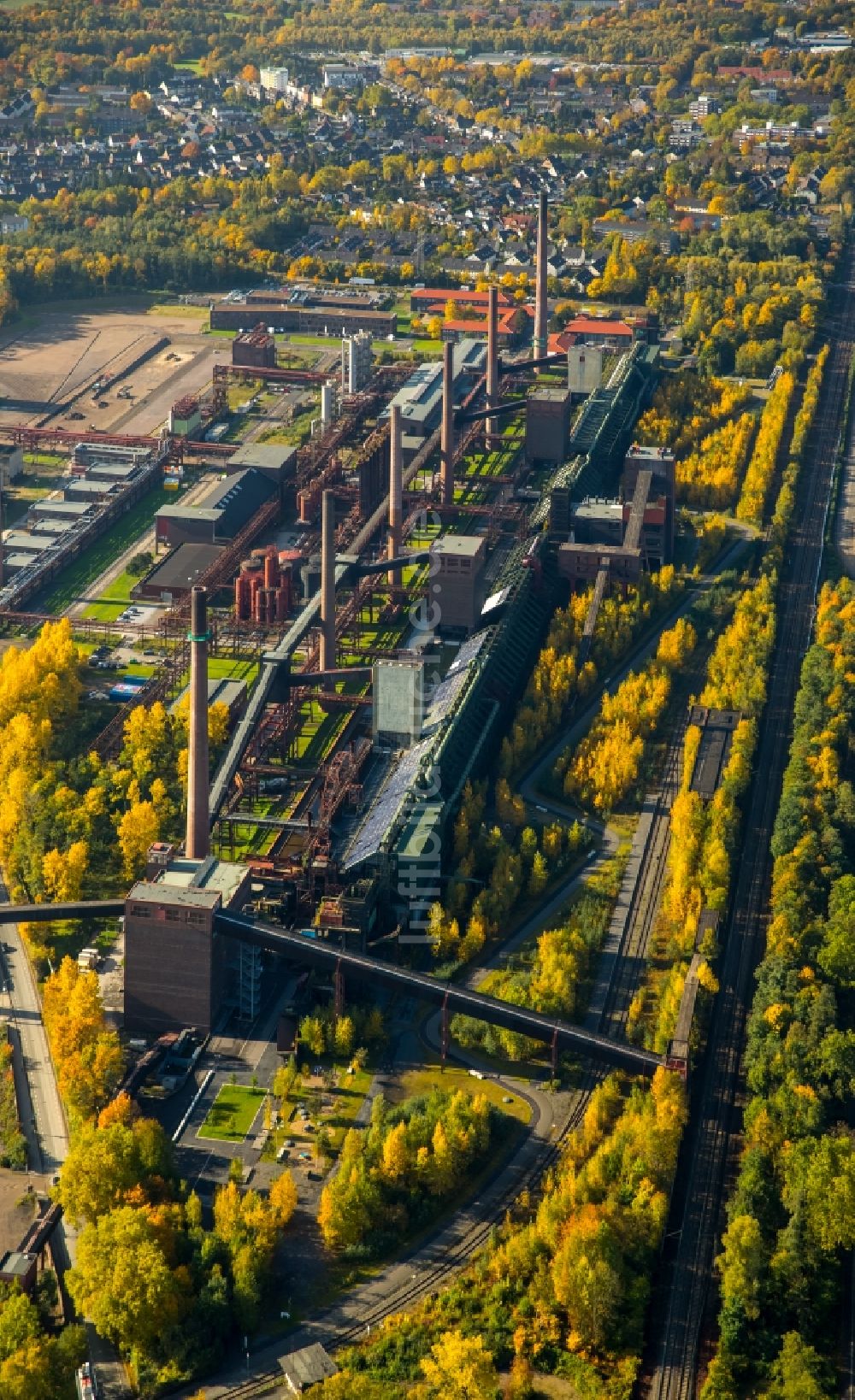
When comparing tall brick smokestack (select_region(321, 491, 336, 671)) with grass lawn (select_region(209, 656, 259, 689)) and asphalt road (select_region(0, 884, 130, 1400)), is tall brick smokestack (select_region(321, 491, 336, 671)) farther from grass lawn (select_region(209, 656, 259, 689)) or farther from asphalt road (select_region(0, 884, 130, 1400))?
asphalt road (select_region(0, 884, 130, 1400))

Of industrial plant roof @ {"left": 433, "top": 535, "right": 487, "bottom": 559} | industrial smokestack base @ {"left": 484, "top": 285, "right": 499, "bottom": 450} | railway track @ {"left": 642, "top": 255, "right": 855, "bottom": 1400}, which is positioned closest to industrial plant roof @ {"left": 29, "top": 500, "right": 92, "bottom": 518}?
industrial plant roof @ {"left": 433, "top": 535, "right": 487, "bottom": 559}

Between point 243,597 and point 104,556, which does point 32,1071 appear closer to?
point 243,597

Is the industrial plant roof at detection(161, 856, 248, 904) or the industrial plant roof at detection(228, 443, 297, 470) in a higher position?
the industrial plant roof at detection(228, 443, 297, 470)

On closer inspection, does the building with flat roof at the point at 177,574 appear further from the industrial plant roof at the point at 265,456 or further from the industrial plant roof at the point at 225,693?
the industrial plant roof at the point at 225,693

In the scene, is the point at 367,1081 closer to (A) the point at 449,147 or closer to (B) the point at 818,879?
(B) the point at 818,879

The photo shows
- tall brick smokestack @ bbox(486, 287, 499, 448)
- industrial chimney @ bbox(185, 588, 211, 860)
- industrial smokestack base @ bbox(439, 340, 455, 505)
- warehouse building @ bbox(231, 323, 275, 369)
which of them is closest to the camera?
industrial chimney @ bbox(185, 588, 211, 860)

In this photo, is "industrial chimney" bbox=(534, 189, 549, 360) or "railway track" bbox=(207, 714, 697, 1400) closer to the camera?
"railway track" bbox=(207, 714, 697, 1400)
